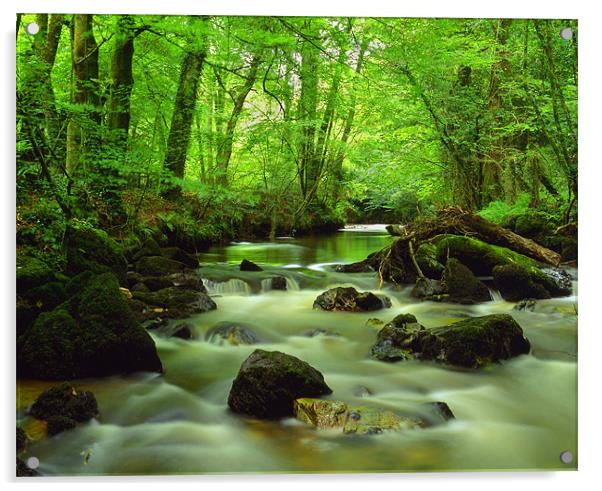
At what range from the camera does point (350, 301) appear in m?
3.29

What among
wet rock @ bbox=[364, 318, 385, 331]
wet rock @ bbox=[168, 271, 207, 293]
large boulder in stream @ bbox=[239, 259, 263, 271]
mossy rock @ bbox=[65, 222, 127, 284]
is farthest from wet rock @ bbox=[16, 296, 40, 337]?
wet rock @ bbox=[364, 318, 385, 331]

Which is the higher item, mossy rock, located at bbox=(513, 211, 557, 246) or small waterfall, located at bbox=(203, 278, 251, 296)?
mossy rock, located at bbox=(513, 211, 557, 246)

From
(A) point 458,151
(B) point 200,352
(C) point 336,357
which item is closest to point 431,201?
(A) point 458,151

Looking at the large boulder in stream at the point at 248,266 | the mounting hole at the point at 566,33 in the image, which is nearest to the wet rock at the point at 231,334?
the large boulder in stream at the point at 248,266

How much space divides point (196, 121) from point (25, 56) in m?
1.14

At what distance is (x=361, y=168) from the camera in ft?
11.3

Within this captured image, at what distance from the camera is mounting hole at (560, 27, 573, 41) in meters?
3.20

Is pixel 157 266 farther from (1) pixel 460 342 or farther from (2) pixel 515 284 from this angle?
(2) pixel 515 284

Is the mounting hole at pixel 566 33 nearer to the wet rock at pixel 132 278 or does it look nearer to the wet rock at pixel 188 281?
the wet rock at pixel 188 281

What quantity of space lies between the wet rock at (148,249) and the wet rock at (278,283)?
34.5 inches

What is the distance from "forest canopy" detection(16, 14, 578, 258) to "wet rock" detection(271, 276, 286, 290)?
48 centimetres

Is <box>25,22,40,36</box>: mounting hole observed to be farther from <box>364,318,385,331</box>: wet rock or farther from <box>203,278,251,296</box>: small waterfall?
<box>364,318,385,331</box>: wet rock

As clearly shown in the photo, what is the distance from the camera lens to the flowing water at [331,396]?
8.65ft
